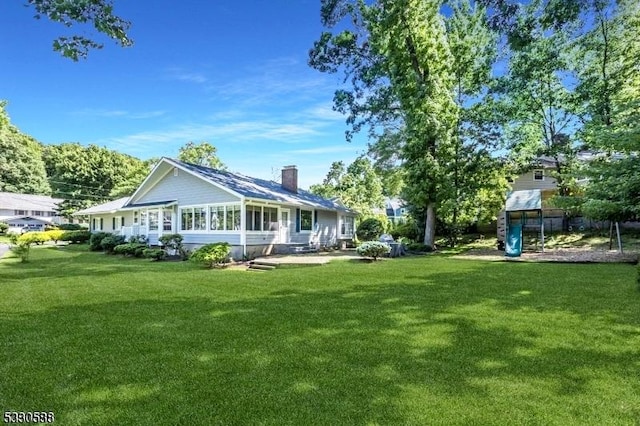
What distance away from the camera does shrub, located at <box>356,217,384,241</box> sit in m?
28.8

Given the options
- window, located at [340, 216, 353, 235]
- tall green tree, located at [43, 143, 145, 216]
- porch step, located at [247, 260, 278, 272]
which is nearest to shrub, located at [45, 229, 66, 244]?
window, located at [340, 216, 353, 235]

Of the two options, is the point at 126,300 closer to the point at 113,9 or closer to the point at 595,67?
the point at 113,9

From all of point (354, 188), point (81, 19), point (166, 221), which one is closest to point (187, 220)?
point (166, 221)

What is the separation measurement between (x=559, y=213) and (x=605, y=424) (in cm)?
2652

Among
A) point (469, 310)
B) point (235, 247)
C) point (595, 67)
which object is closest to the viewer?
point (469, 310)

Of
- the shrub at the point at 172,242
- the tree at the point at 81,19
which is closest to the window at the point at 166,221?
the shrub at the point at 172,242

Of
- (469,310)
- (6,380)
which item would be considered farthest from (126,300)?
(469,310)

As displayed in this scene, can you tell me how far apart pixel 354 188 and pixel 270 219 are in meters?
23.2

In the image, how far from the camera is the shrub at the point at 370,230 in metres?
28.8

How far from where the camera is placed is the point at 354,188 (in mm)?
40938

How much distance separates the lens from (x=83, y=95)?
20.3 metres

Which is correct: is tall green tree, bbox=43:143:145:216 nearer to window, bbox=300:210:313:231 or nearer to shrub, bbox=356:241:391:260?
window, bbox=300:210:313:231

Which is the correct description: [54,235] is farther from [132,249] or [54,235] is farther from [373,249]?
[373,249]

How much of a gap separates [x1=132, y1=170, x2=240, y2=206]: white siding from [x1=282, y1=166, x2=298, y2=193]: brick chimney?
5.67m
